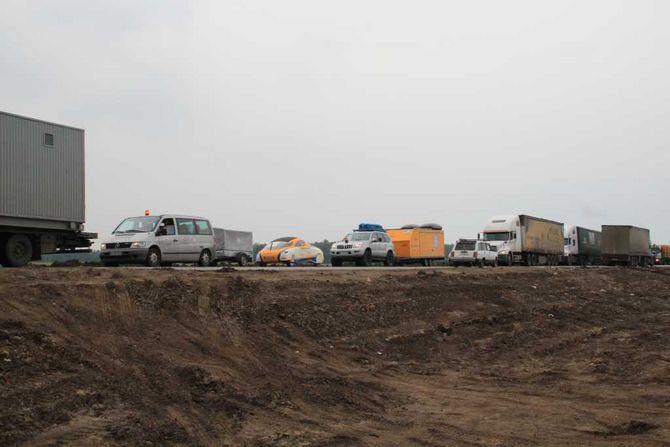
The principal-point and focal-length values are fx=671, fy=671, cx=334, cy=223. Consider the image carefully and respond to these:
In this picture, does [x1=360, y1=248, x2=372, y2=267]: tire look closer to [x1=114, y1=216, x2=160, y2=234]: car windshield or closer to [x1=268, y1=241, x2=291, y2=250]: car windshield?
[x1=268, y1=241, x2=291, y2=250]: car windshield

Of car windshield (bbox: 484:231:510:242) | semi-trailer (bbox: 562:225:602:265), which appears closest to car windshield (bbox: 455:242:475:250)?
car windshield (bbox: 484:231:510:242)

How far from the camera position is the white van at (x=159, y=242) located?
68.9ft

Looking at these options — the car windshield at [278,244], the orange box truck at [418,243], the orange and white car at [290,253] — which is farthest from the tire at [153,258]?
the orange box truck at [418,243]

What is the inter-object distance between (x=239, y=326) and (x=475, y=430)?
503 centimetres

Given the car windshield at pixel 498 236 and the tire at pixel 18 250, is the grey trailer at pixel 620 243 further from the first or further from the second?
the tire at pixel 18 250

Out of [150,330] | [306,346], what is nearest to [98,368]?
[150,330]

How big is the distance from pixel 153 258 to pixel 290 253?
974cm

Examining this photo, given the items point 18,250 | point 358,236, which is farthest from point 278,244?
point 18,250

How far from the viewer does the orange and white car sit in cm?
3038

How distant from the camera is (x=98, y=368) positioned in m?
8.60

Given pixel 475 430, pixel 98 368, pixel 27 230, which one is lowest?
pixel 475 430

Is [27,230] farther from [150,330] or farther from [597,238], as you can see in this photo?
[597,238]

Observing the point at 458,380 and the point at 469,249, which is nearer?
the point at 458,380

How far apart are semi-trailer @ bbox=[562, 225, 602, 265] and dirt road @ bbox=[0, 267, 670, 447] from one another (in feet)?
127
